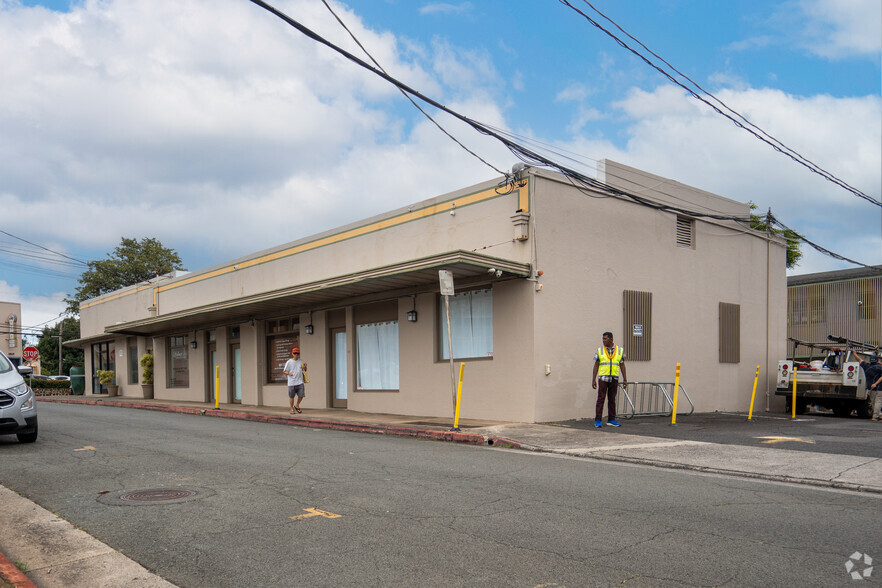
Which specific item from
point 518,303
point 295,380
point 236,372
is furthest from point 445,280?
point 236,372

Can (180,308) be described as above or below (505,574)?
above

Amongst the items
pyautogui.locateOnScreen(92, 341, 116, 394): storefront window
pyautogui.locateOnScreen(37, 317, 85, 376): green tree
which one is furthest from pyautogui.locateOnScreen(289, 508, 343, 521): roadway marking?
pyautogui.locateOnScreen(37, 317, 85, 376): green tree

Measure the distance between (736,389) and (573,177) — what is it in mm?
8800

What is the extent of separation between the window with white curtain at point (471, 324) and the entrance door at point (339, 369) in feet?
13.9

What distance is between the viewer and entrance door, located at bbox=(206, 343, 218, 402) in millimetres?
26203

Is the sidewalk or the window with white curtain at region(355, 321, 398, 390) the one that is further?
the window with white curtain at region(355, 321, 398, 390)

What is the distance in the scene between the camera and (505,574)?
4.86m

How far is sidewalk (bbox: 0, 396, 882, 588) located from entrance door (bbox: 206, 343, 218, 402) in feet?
23.8

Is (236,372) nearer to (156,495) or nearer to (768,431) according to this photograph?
(768,431)

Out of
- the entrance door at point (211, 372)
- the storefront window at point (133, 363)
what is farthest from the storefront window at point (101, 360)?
the entrance door at point (211, 372)

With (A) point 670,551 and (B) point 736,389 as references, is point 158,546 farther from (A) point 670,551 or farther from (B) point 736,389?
(B) point 736,389

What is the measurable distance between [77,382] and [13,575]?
36.0 meters

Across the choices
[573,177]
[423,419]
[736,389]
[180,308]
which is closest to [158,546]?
[423,419]

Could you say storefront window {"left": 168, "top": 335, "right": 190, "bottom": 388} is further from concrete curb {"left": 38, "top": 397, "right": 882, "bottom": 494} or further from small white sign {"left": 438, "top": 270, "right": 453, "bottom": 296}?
small white sign {"left": 438, "top": 270, "right": 453, "bottom": 296}
